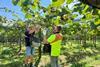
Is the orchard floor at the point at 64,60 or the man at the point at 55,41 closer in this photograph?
the man at the point at 55,41

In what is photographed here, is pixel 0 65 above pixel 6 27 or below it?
below

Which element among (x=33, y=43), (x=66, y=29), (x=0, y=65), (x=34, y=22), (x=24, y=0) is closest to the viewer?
(x=24, y=0)

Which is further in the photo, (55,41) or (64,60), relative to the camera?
(64,60)

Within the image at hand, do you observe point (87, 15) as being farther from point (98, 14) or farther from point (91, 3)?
Result: point (91, 3)

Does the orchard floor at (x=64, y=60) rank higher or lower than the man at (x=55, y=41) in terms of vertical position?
lower

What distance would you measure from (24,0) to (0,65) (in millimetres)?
11074

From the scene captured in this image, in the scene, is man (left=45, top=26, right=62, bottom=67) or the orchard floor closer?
man (left=45, top=26, right=62, bottom=67)

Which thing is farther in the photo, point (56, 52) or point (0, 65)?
point (0, 65)

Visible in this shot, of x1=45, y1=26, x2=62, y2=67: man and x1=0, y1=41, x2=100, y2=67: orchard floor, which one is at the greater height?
x1=45, y1=26, x2=62, y2=67: man

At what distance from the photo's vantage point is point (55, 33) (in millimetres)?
8492

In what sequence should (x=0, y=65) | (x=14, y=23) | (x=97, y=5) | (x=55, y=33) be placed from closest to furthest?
(x=97, y=5), (x=55, y=33), (x=0, y=65), (x=14, y=23)

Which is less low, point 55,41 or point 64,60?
point 55,41

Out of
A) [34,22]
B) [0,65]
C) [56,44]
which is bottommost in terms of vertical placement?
[0,65]

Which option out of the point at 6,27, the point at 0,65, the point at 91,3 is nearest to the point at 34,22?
the point at 0,65
